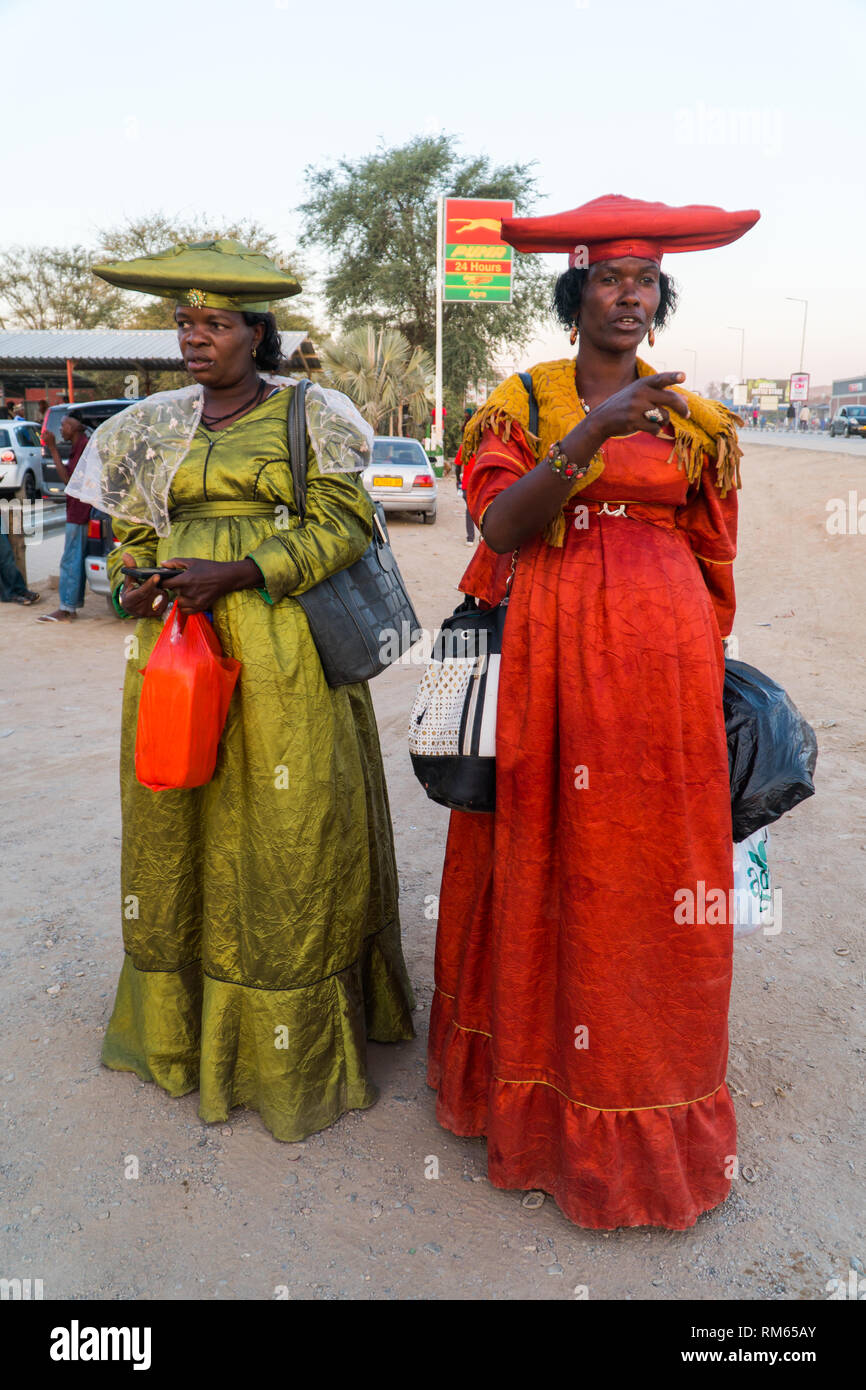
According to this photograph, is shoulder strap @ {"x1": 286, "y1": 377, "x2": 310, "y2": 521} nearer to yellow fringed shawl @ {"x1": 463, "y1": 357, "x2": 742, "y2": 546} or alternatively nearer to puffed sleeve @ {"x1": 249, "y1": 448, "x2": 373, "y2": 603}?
puffed sleeve @ {"x1": 249, "y1": 448, "x2": 373, "y2": 603}

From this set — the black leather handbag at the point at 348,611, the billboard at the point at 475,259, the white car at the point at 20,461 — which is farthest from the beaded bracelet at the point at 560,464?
the billboard at the point at 475,259

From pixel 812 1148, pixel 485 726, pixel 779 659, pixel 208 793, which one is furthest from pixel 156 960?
pixel 779 659

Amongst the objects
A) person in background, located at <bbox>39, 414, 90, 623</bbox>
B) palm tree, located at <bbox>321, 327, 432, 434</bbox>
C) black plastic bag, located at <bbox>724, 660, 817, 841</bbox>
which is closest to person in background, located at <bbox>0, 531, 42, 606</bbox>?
person in background, located at <bbox>39, 414, 90, 623</bbox>

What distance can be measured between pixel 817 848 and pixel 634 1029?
244 centimetres

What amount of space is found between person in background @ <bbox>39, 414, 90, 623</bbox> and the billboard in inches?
612

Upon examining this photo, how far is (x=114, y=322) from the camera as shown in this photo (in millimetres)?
32812

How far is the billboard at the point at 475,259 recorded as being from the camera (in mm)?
22391

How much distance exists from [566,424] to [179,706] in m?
1.04

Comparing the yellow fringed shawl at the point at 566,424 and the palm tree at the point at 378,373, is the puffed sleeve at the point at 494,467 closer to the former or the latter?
the yellow fringed shawl at the point at 566,424

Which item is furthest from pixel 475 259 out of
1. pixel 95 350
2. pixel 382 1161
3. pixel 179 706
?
pixel 382 1161

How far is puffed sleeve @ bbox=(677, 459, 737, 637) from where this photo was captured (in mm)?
2119

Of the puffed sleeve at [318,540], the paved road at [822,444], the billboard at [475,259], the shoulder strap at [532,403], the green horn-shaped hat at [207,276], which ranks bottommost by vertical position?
the puffed sleeve at [318,540]

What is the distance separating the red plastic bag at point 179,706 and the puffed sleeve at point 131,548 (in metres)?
0.33
